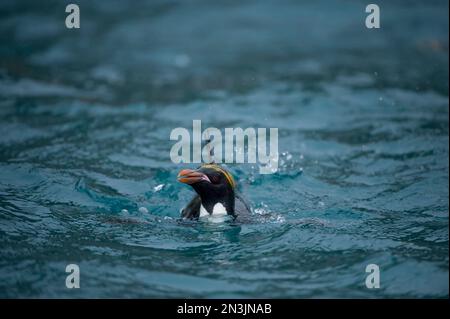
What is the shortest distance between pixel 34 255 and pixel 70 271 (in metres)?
0.56

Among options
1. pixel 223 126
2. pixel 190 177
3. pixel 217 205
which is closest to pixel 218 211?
pixel 217 205

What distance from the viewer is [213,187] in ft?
26.7

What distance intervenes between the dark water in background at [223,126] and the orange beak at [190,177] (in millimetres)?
680

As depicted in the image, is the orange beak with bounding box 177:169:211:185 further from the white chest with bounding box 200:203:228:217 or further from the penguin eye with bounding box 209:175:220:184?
the white chest with bounding box 200:203:228:217

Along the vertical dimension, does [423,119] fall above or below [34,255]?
above

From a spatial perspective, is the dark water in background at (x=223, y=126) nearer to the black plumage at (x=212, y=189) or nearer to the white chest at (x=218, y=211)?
the white chest at (x=218, y=211)

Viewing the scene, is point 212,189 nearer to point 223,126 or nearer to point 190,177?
point 190,177

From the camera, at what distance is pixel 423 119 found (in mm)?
12469

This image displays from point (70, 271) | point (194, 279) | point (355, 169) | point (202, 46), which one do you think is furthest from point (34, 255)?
point (202, 46)

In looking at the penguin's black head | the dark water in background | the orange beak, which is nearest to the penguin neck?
the penguin's black head

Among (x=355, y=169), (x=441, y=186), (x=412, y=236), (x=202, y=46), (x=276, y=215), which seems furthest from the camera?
(x=202, y=46)

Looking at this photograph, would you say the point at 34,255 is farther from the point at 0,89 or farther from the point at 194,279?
the point at 0,89

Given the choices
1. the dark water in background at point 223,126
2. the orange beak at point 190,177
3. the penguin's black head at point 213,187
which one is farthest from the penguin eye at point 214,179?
the dark water in background at point 223,126

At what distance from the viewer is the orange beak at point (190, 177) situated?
307 inches
